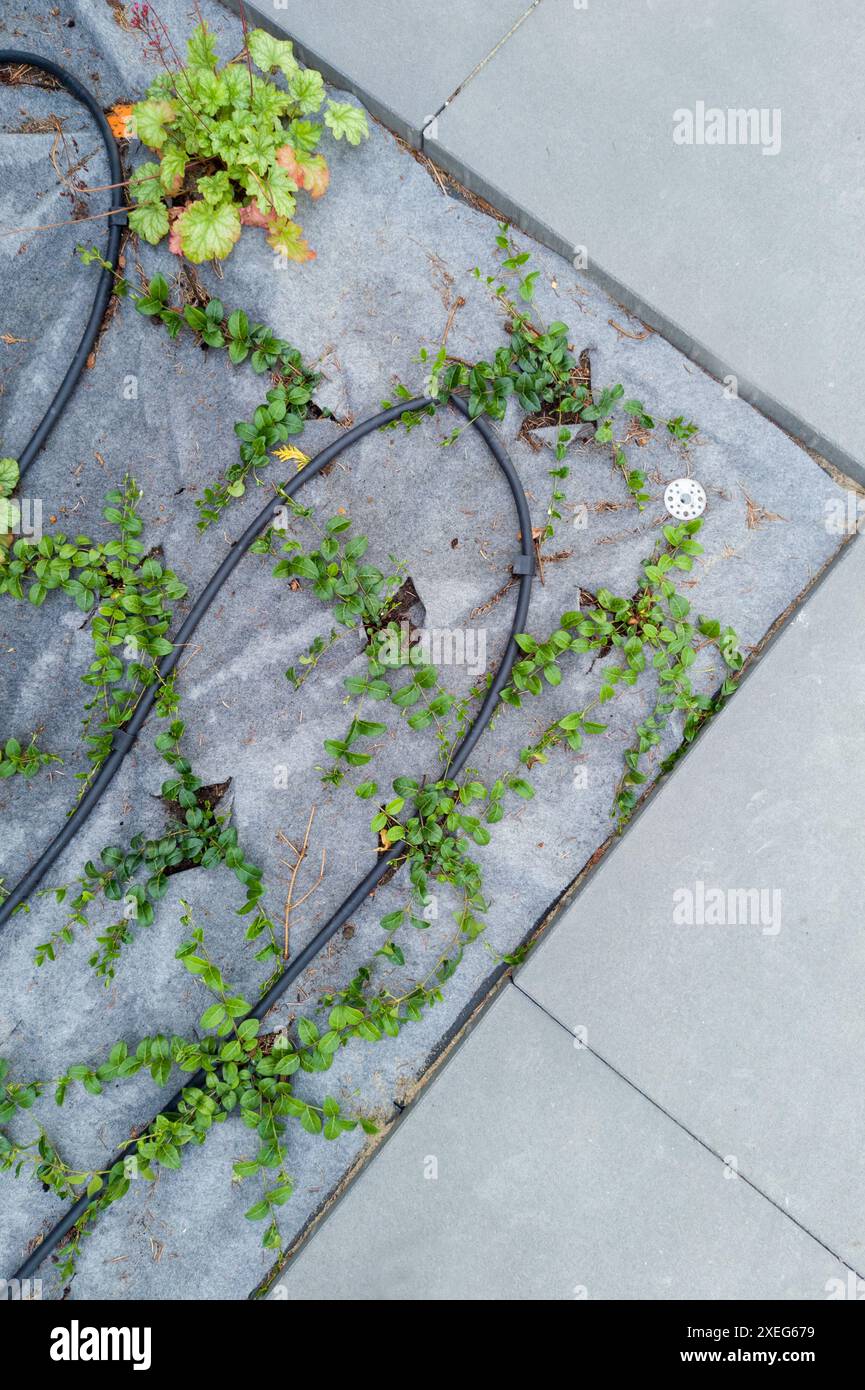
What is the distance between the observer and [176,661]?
282cm

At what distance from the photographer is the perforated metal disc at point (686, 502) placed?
2.86m

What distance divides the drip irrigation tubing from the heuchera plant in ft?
0.62

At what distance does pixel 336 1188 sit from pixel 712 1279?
1170 millimetres

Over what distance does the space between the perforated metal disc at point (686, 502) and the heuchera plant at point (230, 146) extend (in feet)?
4.40

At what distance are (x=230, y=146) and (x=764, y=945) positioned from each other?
2847 mm

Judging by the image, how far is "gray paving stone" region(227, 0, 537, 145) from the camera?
2871mm

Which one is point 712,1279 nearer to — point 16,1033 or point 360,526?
point 16,1033

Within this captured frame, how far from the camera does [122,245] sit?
2.89 metres

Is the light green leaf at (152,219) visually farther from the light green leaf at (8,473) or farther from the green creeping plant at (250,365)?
the light green leaf at (8,473)

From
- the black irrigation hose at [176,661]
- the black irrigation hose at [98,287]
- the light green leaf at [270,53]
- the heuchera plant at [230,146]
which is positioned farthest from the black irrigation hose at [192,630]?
the light green leaf at [270,53]

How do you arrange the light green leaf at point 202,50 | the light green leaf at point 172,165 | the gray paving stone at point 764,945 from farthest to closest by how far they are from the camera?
the gray paving stone at point 764,945
the light green leaf at point 172,165
the light green leaf at point 202,50

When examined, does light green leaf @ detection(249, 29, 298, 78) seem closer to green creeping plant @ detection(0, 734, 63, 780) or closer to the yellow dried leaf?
the yellow dried leaf

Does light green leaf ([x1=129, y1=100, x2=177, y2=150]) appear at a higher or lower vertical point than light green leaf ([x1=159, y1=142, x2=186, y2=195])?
higher

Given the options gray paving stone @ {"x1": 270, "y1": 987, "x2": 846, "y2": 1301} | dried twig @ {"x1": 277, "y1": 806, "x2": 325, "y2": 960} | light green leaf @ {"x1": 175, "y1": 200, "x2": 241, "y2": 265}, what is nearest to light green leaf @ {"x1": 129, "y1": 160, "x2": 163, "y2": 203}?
light green leaf @ {"x1": 175, "y1": 200, "x2": 241, "y2": 265}
